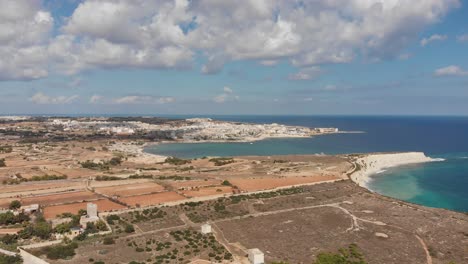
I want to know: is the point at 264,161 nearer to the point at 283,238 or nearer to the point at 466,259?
the point at 283,238

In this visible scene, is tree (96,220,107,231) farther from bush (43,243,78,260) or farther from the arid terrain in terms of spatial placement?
bush (43,243,78,260)

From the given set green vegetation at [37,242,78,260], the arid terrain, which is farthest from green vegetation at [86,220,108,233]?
green vegetation at [37,242,78,260]

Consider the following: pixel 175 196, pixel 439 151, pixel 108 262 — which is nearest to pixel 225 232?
pixel 108 262

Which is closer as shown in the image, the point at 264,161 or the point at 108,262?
the point at 108,262

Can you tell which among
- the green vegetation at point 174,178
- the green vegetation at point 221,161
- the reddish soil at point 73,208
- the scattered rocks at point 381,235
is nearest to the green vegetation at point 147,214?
the reddish soil at point 73,208

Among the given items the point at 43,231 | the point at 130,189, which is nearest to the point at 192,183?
the point at 130,189

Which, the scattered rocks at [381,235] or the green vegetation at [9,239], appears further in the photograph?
the scattered rocks at [381,235]

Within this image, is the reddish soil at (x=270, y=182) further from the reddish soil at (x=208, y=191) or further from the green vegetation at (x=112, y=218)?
the green vegetation at (x=112, y=218)
